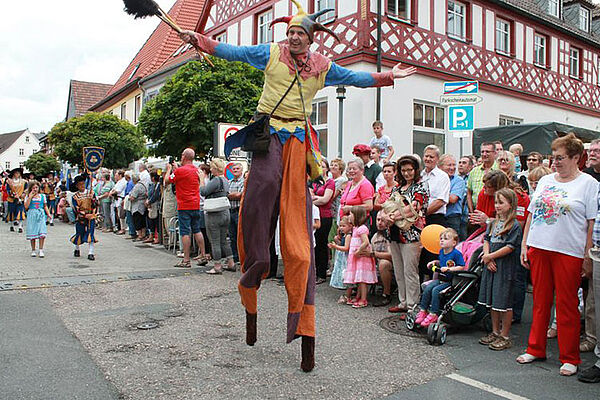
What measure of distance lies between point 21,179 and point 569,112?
20675 mm

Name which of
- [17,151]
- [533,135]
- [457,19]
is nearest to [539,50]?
[457,19]

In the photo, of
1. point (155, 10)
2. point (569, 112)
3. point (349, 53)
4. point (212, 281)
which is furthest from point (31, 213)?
point (569, 112)

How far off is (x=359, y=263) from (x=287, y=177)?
2.80m

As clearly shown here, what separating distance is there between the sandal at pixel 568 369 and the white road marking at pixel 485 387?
28.8 inches

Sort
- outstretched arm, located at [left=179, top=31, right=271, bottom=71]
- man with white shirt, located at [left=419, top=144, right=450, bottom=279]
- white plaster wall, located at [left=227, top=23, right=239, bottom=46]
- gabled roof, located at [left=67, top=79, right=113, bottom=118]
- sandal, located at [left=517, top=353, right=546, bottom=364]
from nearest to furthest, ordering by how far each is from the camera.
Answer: outstretched arm, located at [left=179, top=31, right=271, bottom=71] < sandal, located at [left=517, top=353, right=546, bottom=364] < man with white shirt, located at [left=419, top=144, right=450, bottom=279] < white plaster wall, located at [left=227, top=23, right=239, bottom=46] < gabled roof, located at [left=67, top=79, right=113, bottom=118]

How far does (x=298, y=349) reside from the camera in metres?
4.63

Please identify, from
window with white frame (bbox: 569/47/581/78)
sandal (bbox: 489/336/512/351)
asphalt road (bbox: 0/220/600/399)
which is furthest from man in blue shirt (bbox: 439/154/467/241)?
window with white frame (bbox: 569/47/581/78)

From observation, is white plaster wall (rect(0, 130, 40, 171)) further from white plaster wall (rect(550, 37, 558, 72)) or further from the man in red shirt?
the man in red shirt

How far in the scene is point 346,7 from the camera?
1559 centimetres

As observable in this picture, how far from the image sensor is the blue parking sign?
27.4 feet

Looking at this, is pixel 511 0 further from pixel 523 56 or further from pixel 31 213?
pixel 31 213

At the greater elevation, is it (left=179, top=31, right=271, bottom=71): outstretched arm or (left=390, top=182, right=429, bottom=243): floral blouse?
(left=179, top=31, right=271, bottom=71): outstretched arm

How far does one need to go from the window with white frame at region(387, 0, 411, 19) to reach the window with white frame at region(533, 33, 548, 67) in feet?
23.7

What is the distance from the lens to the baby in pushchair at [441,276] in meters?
5.29
